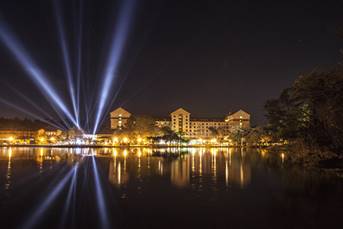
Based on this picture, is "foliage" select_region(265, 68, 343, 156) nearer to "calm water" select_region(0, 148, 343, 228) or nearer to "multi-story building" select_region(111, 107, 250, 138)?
"calm water" select_region(0, 148, 343, 228)

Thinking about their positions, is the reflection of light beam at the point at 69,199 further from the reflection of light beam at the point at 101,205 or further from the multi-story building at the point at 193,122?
the multi-story building at the point at 193,122

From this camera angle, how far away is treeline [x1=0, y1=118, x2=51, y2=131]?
9290 centimetres

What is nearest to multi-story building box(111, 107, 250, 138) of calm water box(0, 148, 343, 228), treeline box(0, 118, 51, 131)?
treeline box(0, 118, 51, 131)

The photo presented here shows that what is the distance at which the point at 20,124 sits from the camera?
97.1m

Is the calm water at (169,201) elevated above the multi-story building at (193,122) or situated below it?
below

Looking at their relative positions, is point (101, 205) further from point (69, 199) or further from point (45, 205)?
point (45, 205)

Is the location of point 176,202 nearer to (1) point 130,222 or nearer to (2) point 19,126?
(1) point 130,222

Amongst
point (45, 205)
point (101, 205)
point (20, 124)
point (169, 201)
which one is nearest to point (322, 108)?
point (169, 201)

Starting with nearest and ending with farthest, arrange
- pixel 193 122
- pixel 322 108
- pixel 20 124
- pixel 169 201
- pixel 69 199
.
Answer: pixel 169 201 → pixel 69 199 → pixel 322 108 → pixel 20 124 → pixel 193 122

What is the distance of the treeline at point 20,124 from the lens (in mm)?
92900

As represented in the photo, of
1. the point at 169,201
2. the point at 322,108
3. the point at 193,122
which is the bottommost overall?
the point at 169,201

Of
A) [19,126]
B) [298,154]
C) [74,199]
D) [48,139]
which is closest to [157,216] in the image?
[74,199]

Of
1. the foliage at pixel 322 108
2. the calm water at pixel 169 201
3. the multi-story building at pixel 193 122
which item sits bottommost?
the calm water at pixel 169 201

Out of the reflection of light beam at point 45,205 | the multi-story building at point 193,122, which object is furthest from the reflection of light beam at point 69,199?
the multi-story building at point 193,122
